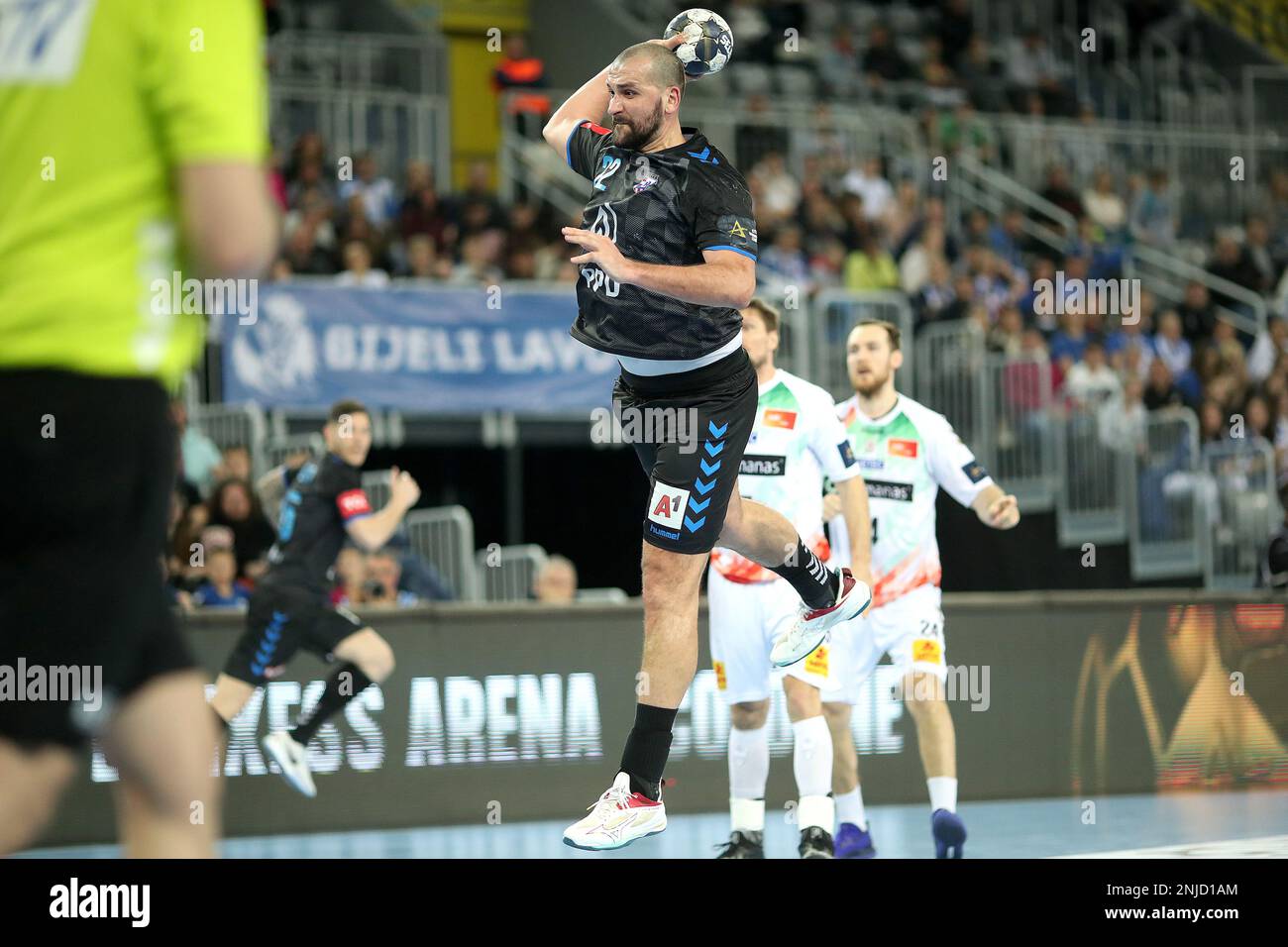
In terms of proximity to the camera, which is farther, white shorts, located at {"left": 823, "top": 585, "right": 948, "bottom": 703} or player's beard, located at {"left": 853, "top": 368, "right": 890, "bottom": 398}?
player's beard, located at {"left": 853, "top": 368, "right": 890, "bottom": 398}

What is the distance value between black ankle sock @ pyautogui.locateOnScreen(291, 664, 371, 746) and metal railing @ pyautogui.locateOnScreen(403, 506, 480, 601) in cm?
264

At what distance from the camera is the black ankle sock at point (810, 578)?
6727 mm

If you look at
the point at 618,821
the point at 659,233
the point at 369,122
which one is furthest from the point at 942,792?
the point at 369,122

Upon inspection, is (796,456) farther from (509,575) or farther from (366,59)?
(366,59)

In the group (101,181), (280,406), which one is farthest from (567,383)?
(101,181)

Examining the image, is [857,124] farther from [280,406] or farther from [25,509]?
[25,509]

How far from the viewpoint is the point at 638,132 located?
20.5 ft

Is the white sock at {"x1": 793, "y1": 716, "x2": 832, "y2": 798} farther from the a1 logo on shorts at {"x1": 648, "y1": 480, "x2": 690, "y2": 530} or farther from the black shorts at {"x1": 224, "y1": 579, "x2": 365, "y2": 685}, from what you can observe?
the black shorts at {"x1": 224, "y1": 579, "x2": 365, "y2": 685}

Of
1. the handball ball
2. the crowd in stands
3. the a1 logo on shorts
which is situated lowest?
the a1 logo on shorts

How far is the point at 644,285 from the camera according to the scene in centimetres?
580

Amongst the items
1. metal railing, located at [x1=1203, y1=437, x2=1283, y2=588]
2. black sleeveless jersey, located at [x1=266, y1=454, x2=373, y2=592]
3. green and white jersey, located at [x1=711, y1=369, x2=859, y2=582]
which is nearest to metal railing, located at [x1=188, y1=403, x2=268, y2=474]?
black sleeveless jersey, located at [x1=266, y1=454, x2=373, y2=592]

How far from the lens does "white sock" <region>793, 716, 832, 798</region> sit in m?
8.02

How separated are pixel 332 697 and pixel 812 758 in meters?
3.50

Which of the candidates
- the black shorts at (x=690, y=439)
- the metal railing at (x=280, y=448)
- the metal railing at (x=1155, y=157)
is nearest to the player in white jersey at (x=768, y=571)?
the black shorts at (x=690, y=439)
